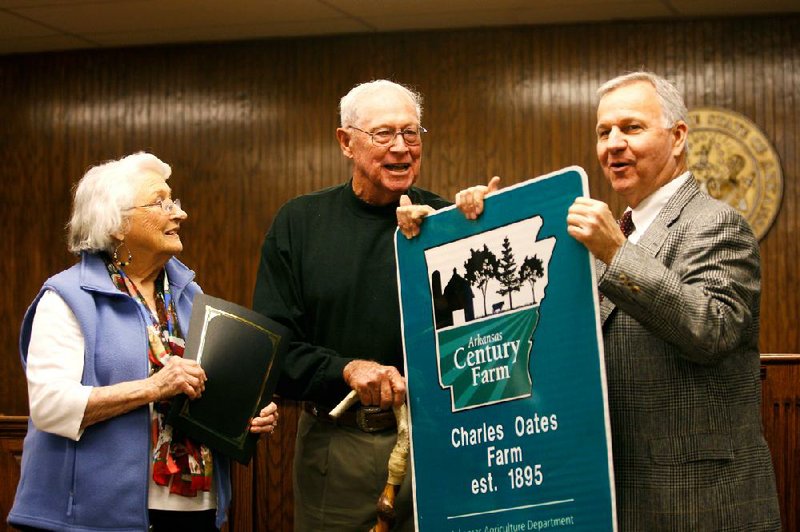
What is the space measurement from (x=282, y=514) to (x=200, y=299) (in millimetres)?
1889

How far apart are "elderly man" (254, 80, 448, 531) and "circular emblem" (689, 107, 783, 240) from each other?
392cm

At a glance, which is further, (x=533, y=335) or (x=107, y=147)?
(x=107, y=147)

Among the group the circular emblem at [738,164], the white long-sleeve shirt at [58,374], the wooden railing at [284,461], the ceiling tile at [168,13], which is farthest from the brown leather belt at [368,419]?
the circular emblem at [738,164]

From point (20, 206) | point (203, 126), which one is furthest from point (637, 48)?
point (20, 206)

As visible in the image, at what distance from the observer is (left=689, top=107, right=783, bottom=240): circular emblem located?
19.8ft

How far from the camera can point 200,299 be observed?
2533mm

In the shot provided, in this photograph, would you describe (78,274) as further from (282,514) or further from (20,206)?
(20,206)

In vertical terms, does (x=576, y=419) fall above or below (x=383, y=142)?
below

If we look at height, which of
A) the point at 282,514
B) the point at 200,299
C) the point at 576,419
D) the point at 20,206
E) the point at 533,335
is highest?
the point at 20,206

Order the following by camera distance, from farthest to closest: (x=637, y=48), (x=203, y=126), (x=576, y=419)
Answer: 1. (x=203, y=126)
2. (x=637, y=48)
3. (x=576, y=419)

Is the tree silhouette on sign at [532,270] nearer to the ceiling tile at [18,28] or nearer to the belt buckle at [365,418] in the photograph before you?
the belt buckle at [365,418]

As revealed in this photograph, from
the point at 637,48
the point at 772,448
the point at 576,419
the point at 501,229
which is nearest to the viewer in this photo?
the point at 576,419

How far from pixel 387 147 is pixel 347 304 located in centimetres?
43

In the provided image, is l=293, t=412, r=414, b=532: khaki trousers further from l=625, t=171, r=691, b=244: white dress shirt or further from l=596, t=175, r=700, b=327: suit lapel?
l=625, t=171, r=691, b=244: white dress shirt
